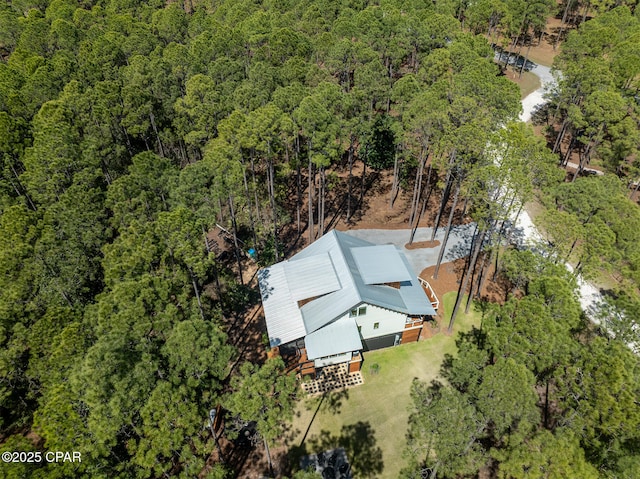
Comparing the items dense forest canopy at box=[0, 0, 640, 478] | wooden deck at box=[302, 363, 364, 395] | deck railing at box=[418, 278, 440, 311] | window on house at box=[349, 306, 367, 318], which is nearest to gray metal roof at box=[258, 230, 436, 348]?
window on house at box=[349, 306, 367, 318]

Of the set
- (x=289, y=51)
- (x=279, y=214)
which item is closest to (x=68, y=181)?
(x=279, y=214)

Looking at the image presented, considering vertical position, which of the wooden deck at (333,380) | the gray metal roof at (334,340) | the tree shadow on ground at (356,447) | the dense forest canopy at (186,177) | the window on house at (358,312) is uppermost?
the dense forest canopy at (186,177)

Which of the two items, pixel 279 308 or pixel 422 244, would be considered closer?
pixel 279 308

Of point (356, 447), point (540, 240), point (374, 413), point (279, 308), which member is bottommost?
point (356, 447)

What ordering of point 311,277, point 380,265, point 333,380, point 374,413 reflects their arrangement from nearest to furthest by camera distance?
point 374,413, point 333,380, point 311,277, point 380,265

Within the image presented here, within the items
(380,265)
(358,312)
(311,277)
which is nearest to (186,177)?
(311,277)

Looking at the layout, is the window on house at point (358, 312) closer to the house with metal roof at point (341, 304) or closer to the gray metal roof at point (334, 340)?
the house with metal roof at point (341, 304)

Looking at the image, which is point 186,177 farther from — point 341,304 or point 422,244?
point 422,244

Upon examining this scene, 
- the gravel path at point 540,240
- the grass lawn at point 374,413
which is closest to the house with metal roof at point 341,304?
the grass lawn at point 374,413

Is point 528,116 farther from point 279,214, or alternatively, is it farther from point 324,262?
point 324,262
